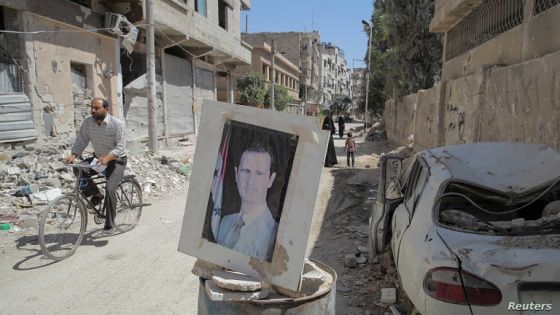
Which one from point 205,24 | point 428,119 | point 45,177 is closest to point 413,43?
point 428,119

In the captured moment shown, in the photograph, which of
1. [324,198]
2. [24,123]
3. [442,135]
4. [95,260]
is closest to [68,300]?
[95,260]

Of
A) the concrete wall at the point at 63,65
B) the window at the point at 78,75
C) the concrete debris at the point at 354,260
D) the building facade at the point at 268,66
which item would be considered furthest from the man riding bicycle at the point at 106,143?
A: the building facade at the point at 268,66

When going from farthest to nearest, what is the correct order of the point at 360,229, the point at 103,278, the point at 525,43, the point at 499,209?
the point at 360,229
the point at 525,43
the point at 103,278
the point at 499,209

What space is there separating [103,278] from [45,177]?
4.75 metres

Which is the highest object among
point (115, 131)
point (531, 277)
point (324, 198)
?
point (115, 131)

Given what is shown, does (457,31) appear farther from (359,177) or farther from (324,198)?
(324,198)

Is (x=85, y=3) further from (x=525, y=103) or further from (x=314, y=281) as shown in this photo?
(x=314, y=281)

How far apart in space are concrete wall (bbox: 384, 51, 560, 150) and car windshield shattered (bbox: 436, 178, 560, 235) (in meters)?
1.71

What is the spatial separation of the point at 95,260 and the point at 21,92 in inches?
275

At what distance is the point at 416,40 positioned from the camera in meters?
18.8

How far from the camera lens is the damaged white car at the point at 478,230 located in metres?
2.37

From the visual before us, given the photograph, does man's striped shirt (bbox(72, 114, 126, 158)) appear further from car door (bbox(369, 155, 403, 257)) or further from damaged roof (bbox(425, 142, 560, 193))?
damaged roof (bbox(425, 142, 560, 193))

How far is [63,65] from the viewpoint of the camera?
1130 centimetres

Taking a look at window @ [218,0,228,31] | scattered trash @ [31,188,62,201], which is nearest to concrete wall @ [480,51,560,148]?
scattered trash @ [31,188,62,201]
